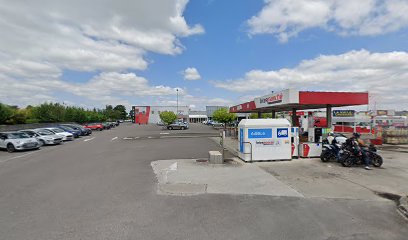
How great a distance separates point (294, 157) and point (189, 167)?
5.73m

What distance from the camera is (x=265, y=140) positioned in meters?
11.8

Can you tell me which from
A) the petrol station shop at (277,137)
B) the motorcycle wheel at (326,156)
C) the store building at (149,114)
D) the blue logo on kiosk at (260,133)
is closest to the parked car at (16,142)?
the petrol station shop at (277,137)

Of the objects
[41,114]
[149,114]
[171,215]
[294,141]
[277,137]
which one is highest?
[149,114]

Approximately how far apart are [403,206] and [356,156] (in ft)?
17.0

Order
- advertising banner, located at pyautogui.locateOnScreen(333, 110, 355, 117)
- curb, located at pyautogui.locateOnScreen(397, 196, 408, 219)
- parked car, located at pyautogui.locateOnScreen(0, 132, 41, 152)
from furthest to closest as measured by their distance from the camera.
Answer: advertising banner, located at pyautogui.locateOnScreen(333, 110, 355, 117)
parked car, located at pyautogui.locateOnScreen(0, 132, 41, 152)
curb, located at pyautogui.locateOnScreen(397, 196, 408, 219)

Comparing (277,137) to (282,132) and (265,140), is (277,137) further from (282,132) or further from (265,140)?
(265,140)

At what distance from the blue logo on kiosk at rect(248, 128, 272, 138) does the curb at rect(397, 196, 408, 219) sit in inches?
238

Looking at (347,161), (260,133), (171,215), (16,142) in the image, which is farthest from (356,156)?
(16,142)

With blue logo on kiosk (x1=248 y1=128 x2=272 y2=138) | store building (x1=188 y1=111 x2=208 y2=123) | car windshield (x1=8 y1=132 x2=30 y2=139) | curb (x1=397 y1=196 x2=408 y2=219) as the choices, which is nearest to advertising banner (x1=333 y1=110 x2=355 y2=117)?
blue logo on kiosk (x1=248 y1=128 x2=272 y2=138)

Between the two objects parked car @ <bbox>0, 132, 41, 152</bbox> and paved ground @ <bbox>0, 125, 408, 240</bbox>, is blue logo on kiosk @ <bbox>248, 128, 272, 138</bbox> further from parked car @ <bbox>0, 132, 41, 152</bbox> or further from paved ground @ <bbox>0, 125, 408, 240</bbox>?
parked car @ <bbox>0, 132, 41, 152</bbox>

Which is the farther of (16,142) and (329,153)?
(16,142)

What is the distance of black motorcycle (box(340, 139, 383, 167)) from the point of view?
408 inches

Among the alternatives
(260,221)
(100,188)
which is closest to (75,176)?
(100,188)

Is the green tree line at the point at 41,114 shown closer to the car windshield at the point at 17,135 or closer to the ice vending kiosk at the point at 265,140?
the car windshield at the point at 17,135
